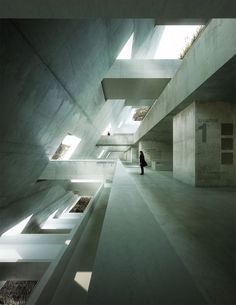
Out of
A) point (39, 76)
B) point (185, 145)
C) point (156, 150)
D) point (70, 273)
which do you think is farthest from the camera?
point (156, 150)

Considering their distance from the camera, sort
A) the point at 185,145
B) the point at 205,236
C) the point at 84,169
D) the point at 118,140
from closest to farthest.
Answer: the point at 205,236
the point at 185,145
the point at 84,169
the point at 118,140

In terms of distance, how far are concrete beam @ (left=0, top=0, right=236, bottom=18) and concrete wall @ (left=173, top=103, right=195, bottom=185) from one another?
6.20 meters

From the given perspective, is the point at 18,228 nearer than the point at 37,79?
No

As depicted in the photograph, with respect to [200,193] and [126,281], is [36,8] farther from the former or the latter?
[200,193]

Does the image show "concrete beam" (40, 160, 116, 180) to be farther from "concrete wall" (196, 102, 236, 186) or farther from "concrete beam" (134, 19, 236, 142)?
"concrete wall" (196, 102, 236, 186)

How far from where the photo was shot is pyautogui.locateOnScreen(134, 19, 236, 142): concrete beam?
485 centimetres

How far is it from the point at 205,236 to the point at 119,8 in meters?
3.98

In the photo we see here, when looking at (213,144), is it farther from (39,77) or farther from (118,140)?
(118,140)

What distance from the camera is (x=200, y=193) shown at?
6.97m

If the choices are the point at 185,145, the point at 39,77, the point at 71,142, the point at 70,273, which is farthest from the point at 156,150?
the point at 70,273

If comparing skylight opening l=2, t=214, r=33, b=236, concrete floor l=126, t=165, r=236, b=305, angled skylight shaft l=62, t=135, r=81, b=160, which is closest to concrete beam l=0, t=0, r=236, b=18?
concrete floor l=126, t=165, r=236, b=305

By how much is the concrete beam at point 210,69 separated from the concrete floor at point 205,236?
3.86 meters

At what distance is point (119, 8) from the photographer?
8.13 feet

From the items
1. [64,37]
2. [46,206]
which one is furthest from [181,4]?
[46,206]
